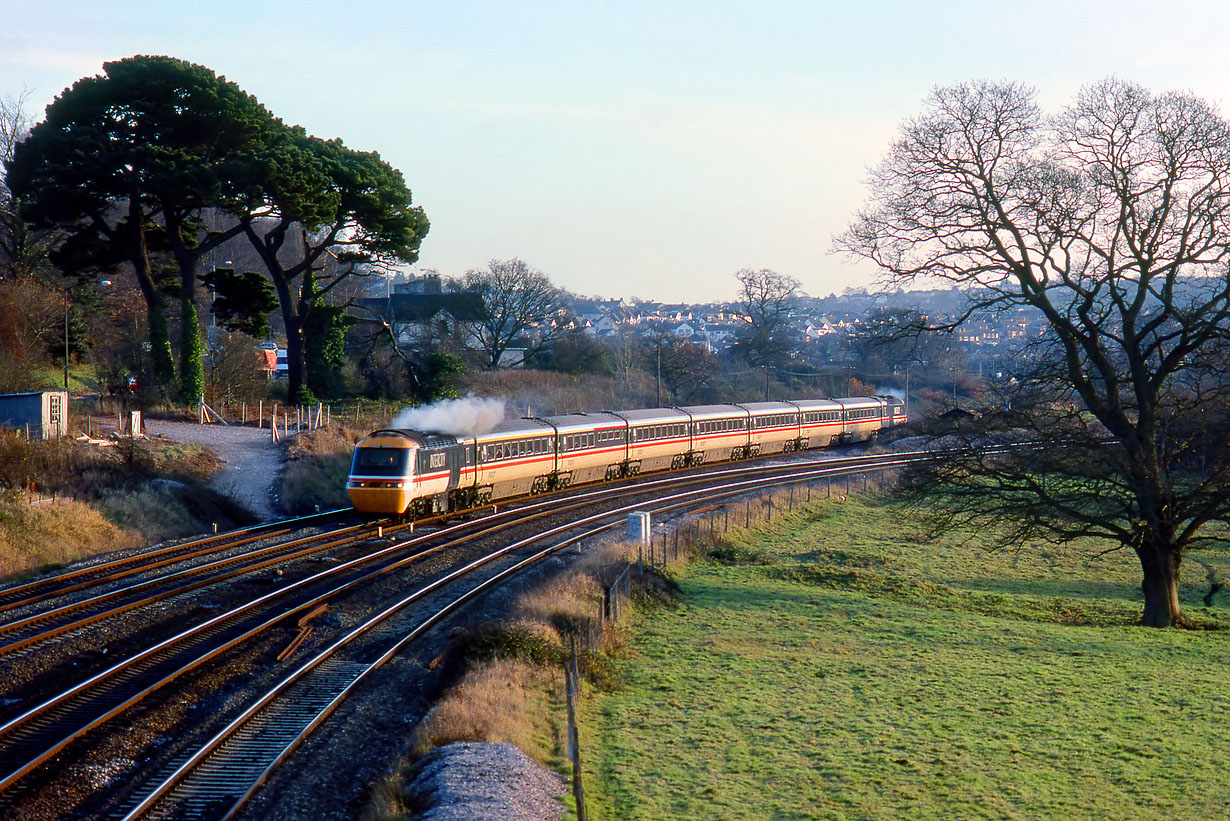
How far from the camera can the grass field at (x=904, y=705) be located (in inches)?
483

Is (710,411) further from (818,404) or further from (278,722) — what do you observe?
(278,722)

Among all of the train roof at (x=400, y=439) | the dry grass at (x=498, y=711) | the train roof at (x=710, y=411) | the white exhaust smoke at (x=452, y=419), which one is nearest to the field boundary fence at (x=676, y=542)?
the dry grass at (x=498, y=711)

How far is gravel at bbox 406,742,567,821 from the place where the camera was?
35.3 ft

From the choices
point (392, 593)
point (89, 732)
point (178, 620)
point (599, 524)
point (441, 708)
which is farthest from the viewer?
point (599, 524)

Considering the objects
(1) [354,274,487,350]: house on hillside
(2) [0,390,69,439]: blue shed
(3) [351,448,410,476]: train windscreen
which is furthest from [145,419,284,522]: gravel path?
(1) [354,274,487,350]: house on hillside

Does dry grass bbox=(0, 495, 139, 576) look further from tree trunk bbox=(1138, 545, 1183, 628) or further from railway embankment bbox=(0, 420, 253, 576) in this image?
tree trunk bbox=(1138, 545, 1183, 628)

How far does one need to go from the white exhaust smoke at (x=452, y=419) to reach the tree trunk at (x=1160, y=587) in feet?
61.6

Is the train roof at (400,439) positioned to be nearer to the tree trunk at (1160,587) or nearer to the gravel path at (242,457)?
the gravel path at (242,457)

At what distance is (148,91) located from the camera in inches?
1588

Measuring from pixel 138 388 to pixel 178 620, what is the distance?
3051 centimetres

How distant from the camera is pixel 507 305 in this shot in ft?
262

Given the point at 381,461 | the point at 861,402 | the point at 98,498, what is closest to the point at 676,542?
the point at 381,461

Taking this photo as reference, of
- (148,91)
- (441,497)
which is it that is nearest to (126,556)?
(441,497)

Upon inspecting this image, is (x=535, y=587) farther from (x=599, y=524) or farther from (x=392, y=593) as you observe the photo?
(x=599, y=524)
